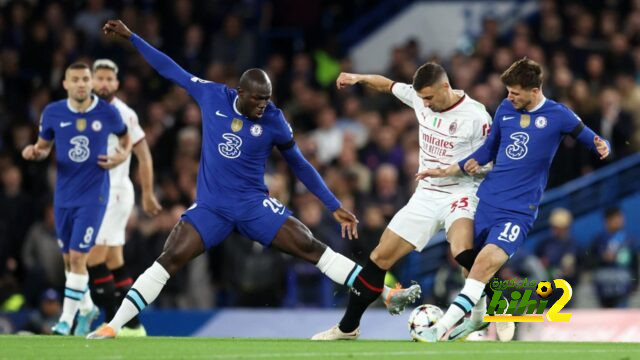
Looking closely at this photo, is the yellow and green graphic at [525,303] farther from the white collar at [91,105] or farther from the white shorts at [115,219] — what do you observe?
the white collar at [91,105]

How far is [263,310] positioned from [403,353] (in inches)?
272

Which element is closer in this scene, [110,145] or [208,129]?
[208,129]

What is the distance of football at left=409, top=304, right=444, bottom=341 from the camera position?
39.7 ft

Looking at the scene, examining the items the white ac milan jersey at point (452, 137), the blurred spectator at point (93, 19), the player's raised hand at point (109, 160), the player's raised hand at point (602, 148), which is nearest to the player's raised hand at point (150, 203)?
the player's raised hand at point (109, 160)

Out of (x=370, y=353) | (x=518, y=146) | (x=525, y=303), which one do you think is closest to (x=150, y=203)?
(x=525, y=303)

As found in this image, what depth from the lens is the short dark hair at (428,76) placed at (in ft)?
40.2

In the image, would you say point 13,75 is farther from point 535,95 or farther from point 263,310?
point 535,95

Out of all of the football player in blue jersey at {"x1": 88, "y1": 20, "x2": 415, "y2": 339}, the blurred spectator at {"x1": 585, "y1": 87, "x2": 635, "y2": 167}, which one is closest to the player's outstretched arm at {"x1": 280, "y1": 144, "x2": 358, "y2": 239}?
the football player in blue jersey at {"x1": 88, "y1": 20, "x2": 415, "y2": 339}

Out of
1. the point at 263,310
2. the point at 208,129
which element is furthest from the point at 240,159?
the point at 263,310

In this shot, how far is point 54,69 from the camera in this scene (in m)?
21.8

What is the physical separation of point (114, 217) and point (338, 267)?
10.6 ft

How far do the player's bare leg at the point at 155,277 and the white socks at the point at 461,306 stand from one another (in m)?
2.07

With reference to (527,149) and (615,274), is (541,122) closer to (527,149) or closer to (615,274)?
(527,149)

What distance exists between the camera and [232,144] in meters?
12.1
